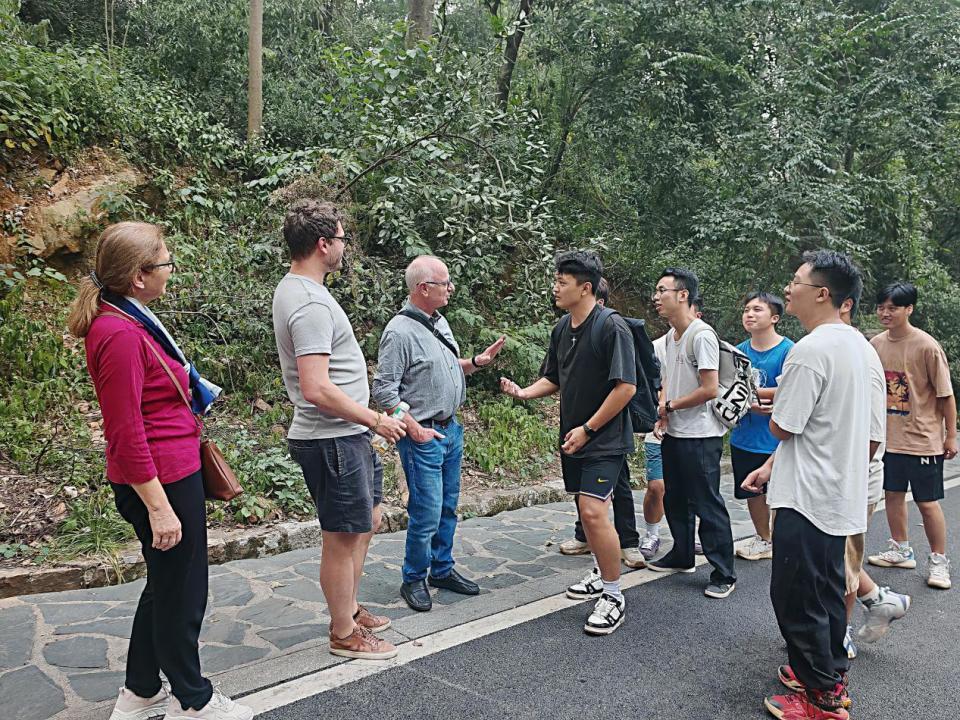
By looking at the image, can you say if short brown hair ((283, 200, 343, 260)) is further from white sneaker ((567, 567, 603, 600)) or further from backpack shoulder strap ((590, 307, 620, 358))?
white sneaker ((567, 567, 603, 600))

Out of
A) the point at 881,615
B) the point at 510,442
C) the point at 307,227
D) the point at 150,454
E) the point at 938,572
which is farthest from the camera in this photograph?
the point at 510,442

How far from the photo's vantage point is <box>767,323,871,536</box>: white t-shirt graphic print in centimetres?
319

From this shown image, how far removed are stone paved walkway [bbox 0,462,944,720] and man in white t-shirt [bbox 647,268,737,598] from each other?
3.03 ft

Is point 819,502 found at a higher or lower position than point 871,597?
higher

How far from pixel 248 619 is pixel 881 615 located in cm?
353

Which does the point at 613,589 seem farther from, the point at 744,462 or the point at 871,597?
the point at 744,462

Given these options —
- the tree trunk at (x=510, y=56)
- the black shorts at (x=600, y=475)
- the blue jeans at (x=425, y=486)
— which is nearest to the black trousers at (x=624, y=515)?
the black shorts at (x=600, y=475)

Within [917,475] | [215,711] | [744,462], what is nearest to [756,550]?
[744,462]

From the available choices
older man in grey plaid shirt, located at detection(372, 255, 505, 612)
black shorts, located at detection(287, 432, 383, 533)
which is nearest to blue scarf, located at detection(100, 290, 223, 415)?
black shorts, located at detection(287, 432, 383, 533)

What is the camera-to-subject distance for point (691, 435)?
4992mm

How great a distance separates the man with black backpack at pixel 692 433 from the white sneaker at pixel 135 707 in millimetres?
3361

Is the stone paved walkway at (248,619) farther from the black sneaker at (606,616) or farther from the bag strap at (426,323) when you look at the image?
the bag strap at (426,323)

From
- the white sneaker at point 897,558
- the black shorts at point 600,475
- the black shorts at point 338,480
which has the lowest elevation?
the white sneaker at point 897,558

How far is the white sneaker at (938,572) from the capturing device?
521 centimetres
